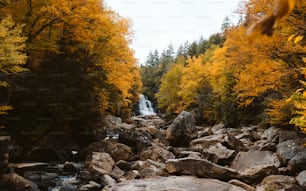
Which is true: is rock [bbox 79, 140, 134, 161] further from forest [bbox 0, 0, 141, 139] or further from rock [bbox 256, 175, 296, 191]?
rock [bbox 256, 175, 296, 191]

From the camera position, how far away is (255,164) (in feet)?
36.4

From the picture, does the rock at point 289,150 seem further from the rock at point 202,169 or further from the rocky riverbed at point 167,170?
the rock at point 202,169

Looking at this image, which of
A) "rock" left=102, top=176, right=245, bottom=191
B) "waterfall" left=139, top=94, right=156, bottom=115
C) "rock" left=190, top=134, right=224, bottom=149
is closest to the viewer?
"rock" left=102, top=176, right=245, bottom=191

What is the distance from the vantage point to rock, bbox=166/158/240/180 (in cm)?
966

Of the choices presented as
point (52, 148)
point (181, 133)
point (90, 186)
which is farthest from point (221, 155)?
point (52, 148)

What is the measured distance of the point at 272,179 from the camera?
9414 millimetres

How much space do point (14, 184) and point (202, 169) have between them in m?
5.60

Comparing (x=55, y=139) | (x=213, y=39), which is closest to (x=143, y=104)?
(x=213, y=39)

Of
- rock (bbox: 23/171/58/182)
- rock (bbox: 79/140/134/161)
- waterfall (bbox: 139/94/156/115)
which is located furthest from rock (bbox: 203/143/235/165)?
waterfall (bbox: 139/94/156/115)

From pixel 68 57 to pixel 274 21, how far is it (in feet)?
51.9

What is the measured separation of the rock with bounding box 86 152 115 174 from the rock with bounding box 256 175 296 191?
5.39 m

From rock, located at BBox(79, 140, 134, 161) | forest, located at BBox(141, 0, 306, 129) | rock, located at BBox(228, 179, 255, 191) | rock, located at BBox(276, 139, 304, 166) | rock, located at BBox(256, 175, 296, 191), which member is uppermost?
forest, located at BBox(141, 0, 306, 129)

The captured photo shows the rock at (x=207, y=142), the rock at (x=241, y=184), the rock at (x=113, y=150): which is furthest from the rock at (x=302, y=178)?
the rock at (x=113, y=150)

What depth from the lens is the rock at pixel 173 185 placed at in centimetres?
821
